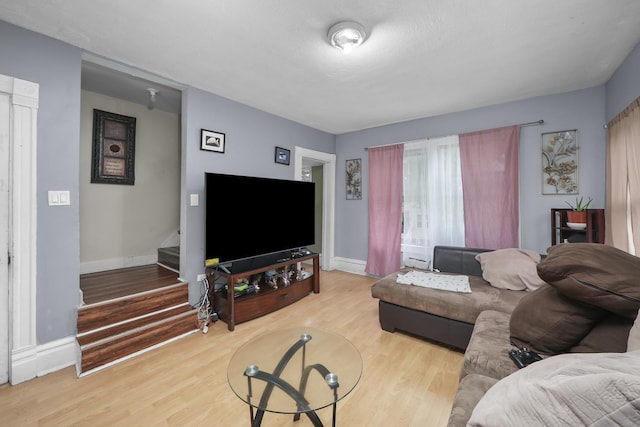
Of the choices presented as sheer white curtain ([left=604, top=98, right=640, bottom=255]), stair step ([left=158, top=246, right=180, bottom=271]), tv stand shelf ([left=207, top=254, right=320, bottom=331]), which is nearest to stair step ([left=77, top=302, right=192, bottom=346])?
tv stand shelf ([left=207, top=254, right=320, bottom=331])

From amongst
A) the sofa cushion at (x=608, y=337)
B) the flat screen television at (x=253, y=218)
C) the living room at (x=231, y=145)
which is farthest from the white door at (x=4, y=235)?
the sofa cushion at (x=608, y=337)

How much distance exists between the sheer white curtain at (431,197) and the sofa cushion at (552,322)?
2.16 meters

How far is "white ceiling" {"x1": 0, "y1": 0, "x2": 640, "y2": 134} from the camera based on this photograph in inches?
64.0

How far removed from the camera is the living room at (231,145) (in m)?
1.94

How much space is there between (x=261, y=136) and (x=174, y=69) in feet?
4.07

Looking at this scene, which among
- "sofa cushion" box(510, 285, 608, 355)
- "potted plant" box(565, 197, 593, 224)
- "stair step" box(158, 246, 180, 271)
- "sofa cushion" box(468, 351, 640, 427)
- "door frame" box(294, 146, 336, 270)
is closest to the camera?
"sofa cushion" box(468, 351, 640, 427)

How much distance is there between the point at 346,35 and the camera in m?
1.81

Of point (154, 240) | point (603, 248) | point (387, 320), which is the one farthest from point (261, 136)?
point (603, 248)

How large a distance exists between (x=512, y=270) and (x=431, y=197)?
1.45m

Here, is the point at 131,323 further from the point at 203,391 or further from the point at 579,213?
the point at 579,213

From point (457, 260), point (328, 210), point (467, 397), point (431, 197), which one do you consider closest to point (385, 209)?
point (431, 197)

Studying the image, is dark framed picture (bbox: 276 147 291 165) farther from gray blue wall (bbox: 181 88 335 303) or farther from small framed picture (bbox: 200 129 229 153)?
small framed picture (bbox: 200 129 229 153)

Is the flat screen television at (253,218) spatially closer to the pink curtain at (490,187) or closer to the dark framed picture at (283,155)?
the dark framed picture at (283,155)

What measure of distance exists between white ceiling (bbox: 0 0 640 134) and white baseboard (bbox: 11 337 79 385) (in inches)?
93.3
